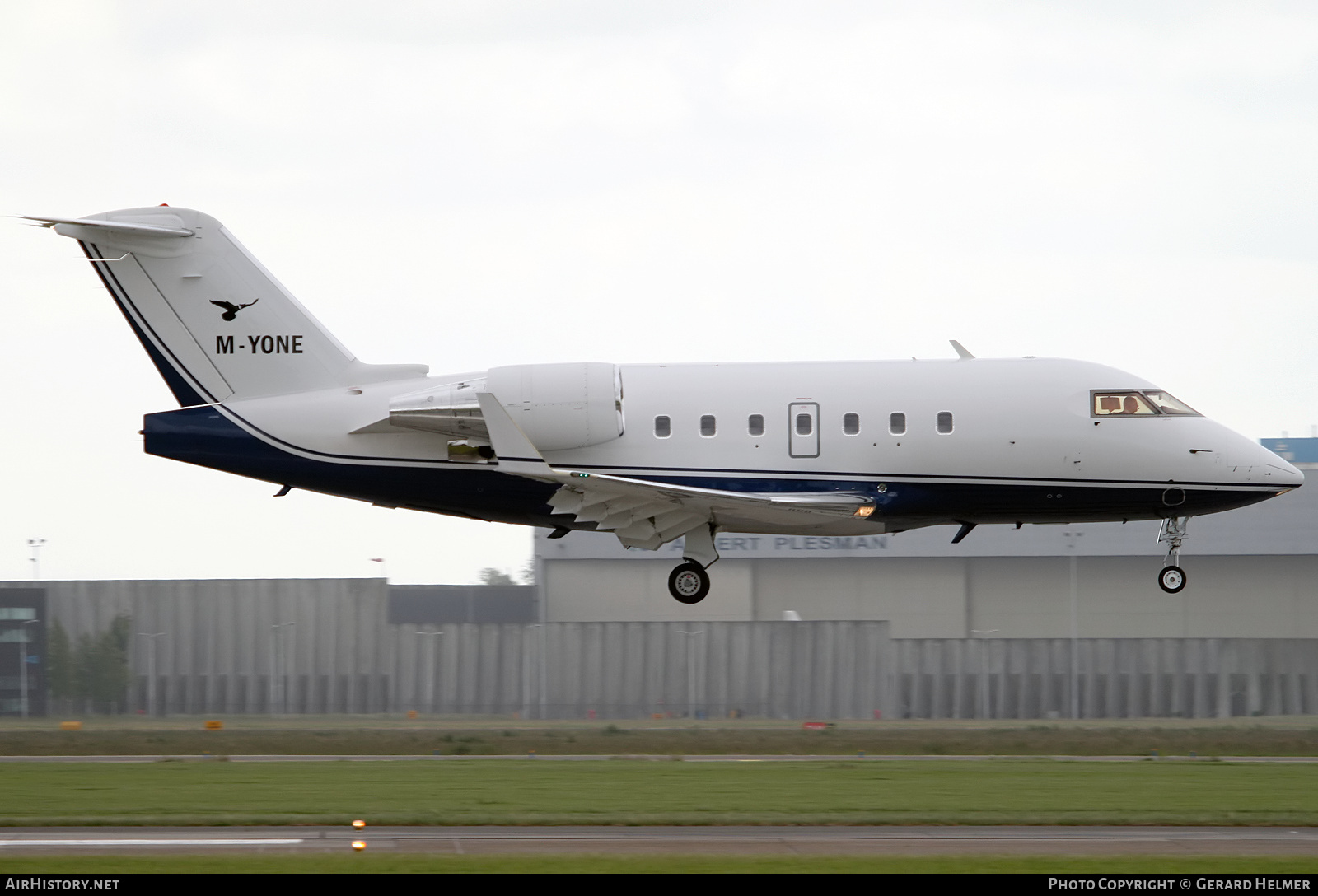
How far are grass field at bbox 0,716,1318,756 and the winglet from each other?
11.6m

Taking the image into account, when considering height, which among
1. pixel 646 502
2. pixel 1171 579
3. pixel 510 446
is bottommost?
pixel 1171 579

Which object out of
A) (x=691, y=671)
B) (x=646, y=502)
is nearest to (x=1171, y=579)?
(x=646, y=502)

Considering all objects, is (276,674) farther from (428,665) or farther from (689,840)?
(689,840)

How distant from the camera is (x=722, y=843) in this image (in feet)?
66.5

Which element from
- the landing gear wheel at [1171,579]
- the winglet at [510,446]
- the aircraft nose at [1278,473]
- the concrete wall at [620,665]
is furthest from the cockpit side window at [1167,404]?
the concrete wall at [620,665]

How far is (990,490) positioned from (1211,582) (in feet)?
159

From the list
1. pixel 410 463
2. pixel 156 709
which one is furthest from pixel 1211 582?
pixel 410 463

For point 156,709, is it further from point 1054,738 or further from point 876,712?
point 1054,738

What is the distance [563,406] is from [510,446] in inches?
76.2

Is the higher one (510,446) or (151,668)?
(510,446)

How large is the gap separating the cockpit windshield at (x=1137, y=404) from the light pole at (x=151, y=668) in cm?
3177

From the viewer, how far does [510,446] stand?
25234 millimetres

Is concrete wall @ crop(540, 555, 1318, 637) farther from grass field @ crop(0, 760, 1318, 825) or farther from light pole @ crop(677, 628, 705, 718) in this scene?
grass field @ crop(0, 760, 1318, 825)

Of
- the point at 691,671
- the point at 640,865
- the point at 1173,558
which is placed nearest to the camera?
the point at 640,865
